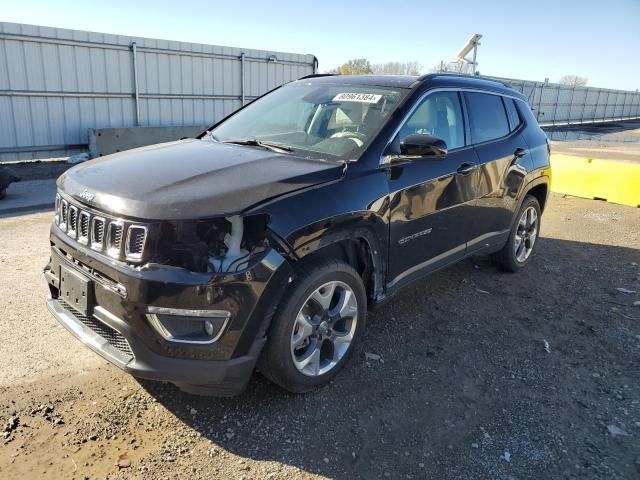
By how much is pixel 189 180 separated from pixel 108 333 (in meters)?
0.95

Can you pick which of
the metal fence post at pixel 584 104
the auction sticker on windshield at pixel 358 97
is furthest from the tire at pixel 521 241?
the metal fence post at pixel 584 104

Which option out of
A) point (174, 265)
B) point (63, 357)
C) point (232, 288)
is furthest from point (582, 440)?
point (63, 357)

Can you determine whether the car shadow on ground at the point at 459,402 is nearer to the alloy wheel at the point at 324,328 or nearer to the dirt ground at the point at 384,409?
the dirt ground at the point at 384,409

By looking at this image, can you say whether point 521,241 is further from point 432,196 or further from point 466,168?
point 432,196

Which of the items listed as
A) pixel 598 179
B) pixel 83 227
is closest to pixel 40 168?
pixel 83 227

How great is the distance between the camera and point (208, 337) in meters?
2.61

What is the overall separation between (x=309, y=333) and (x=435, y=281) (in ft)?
8.14

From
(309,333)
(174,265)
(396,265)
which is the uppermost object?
(174,265)

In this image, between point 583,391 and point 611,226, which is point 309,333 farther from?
point 611,226

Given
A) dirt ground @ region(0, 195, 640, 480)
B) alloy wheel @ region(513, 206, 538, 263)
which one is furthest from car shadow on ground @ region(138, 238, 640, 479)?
alloy wheel @ region(513, 206, 538, 263)

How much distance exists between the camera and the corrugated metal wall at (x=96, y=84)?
40.2ft

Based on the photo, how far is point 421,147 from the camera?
3469mm

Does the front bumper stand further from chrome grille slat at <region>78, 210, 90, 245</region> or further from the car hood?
the car hood

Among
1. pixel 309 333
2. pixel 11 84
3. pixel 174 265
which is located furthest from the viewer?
pixel 11 84
